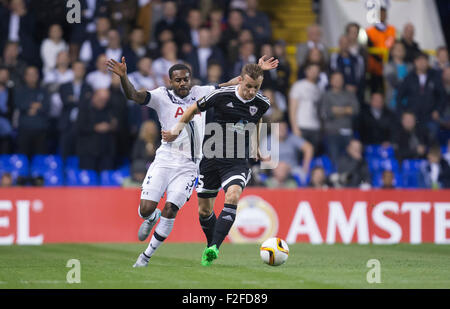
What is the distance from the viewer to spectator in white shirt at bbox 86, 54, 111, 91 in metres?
16.8

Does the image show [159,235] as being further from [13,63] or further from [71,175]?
[13,63]

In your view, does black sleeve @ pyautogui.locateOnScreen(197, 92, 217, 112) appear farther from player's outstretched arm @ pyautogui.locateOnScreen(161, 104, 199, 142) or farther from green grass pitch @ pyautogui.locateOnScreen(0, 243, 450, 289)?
green grass pitch @ pyautogui.locateOnScreen(0, 243, 450, 289)

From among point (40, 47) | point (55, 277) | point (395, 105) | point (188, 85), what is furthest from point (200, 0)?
point (55, 277)

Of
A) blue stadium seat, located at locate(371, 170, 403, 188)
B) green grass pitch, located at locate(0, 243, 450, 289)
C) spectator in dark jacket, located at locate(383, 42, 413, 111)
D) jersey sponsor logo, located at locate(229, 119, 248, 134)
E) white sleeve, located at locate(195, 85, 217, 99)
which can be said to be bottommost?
green grass pitch, located at locate(0, 243, 450, 289)

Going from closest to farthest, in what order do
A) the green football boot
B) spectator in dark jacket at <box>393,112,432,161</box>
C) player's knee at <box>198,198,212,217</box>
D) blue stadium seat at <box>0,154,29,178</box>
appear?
the green football boot → player's knee at <box>198,198,212,217</box> → blue stadium seat at <box>0,154,29,178</box> → spectator in dark jacket at <box>393,112,432,161</box>

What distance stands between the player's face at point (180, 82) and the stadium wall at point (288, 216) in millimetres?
4924

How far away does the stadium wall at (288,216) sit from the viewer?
15398 millimetres

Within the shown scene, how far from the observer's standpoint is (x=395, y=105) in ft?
60.4

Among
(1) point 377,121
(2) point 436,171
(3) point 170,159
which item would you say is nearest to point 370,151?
(1) point 377,121

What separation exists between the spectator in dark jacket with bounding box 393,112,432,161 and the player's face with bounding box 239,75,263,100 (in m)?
8.04

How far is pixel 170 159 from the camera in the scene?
10727mm

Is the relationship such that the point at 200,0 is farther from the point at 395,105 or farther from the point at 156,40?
the point at 395,105

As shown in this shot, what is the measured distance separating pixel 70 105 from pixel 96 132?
791mm

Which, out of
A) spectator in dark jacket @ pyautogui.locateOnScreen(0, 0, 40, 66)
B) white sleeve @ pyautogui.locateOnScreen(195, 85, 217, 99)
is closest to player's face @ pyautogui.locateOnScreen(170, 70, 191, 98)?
white sleeve @ pyautogui.locateOnScreen(195, 85, 217, 99)
